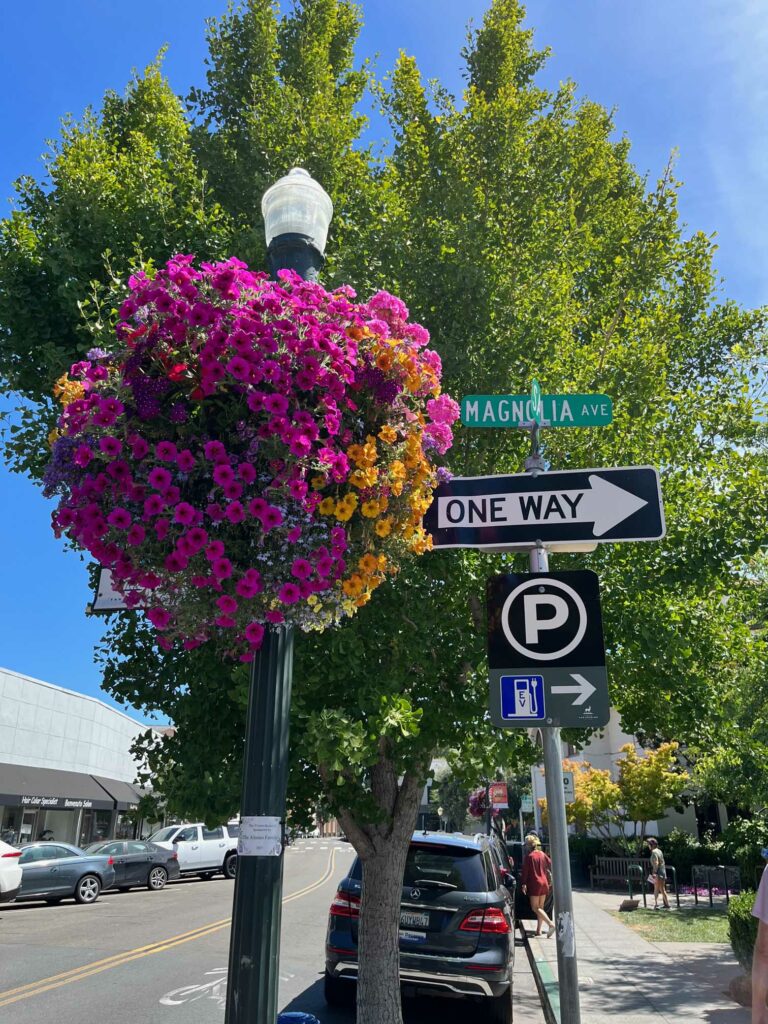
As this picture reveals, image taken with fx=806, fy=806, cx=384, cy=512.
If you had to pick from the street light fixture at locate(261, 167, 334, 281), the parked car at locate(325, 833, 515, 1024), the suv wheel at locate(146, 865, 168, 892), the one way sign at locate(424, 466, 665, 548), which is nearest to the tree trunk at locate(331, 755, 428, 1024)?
the parked car at locate(325, 833, 515, 1024)

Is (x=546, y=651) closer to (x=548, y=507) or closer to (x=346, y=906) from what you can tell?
(x=548, y=507)

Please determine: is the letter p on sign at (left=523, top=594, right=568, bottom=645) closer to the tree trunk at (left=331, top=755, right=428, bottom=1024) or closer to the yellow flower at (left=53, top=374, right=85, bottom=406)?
the yellow flower at (left=53, top=374, right=85, bottom=406)

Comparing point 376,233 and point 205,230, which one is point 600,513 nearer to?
point 376,233

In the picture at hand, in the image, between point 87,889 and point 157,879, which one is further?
point 157,879

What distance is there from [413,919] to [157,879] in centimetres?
1774

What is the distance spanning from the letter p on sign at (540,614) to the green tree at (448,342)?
1934 millimetres

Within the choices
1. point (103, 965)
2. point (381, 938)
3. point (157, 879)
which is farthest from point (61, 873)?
point (381, 938)

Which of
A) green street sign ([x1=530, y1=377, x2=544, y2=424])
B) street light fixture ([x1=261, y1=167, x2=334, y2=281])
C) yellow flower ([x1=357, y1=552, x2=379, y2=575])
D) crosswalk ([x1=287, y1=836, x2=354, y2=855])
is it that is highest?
street light fixture ([x1=261, y1=167, x2=334, y2=281])

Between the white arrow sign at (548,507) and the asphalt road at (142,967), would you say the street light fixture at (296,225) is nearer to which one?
the white arrow sign at (548,507)

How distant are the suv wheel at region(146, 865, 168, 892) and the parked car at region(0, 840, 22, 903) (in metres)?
6.23

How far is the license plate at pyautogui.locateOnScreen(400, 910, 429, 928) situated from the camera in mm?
8070

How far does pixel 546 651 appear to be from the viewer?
3.70 m

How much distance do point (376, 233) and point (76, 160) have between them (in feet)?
9.40

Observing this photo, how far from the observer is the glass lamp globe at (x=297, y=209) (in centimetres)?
401
